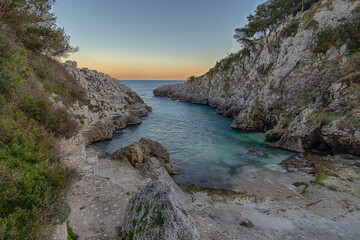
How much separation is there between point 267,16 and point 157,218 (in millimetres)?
60369

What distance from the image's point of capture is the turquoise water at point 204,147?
1589cm

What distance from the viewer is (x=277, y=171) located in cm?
1595

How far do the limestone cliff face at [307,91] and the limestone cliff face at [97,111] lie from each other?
21.0m

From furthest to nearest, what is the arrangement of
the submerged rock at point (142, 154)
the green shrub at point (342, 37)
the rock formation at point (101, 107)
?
the green shrub at point (342, 37) → the rock formation at point (101, 107) → the submerged rock at point (142, 154)

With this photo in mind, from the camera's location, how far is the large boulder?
542cm

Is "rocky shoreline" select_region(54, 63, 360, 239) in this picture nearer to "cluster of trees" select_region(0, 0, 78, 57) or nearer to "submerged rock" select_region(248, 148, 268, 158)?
"submerged rock" select_region(248, 148, 268, 158)

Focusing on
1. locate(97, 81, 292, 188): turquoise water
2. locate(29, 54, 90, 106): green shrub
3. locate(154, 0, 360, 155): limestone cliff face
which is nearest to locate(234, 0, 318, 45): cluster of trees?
locate(154, 0, 360, 155): limestone cliff face

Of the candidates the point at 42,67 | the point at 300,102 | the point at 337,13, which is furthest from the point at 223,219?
the point at 337,13

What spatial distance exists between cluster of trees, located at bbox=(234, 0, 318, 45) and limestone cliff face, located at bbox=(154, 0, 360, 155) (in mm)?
8061

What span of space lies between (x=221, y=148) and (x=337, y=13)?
26.6 m

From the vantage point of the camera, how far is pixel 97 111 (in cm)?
2717

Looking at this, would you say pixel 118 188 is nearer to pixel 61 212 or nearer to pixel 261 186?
pixel 61 212

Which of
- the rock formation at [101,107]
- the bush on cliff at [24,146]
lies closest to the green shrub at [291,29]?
the rock formation at [101,107]

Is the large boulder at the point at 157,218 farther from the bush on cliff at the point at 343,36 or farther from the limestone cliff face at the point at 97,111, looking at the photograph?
the bush on cliff at the point at 343,36
